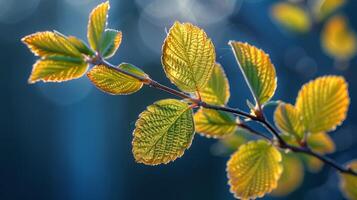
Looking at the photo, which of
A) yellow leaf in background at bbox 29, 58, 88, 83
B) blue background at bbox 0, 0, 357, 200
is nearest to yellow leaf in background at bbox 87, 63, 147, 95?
yellow leaf in background at bbox 29, 58, 88, 83

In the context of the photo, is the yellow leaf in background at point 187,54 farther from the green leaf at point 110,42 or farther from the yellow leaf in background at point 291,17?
the yellow leaf in background at point 291,17

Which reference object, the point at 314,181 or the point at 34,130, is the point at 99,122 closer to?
the point at 34,130

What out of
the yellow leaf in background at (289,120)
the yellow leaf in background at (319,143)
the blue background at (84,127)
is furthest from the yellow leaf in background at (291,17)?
the blue background at (84,127)

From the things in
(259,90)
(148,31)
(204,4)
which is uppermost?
(148,31)

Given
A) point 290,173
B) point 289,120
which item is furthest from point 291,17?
point 289,120

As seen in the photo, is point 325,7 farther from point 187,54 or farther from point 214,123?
point 187,54

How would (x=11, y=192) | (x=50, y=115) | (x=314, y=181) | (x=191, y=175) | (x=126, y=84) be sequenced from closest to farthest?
1. (x=126, y=84)
2. (x=314, y=181)
3. (x=191, y=175)
4. (x=11, y=192)
5. (x=50, y=115)

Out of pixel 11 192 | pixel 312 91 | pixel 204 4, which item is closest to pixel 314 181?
pixel 204 4

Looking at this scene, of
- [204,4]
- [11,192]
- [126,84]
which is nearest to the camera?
[126,84]

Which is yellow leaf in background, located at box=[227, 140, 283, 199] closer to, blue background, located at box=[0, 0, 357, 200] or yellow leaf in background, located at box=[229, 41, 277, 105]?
yellow leaf in background, located at box=[229, 41, 277, 105]
